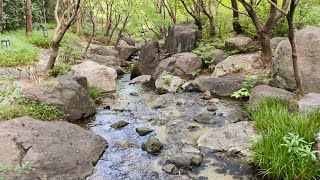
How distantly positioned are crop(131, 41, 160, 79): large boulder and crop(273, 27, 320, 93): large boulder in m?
6.54

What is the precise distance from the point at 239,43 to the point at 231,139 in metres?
6.69

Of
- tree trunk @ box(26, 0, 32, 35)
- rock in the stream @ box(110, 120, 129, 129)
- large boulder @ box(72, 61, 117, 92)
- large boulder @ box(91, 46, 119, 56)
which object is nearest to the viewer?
rock in the stream @ box(110, 120, 129, 129)

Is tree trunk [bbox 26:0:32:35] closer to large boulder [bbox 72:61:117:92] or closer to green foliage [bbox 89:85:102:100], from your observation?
large boulder [bbox 72:61:117:92]

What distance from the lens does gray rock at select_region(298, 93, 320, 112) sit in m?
5.54

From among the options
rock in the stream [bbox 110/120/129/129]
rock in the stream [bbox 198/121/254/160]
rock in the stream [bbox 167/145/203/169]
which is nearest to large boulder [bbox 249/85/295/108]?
rock in the stream [bbox 198/121/254/160]

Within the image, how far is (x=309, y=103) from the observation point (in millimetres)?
5934

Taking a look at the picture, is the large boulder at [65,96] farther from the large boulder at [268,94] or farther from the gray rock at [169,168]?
the large boulder at [268,94]

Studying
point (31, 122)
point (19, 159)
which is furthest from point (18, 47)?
point (19, 159)

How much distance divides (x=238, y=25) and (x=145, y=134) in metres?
8.55

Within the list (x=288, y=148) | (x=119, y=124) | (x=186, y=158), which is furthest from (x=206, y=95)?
(x=288, y=148)

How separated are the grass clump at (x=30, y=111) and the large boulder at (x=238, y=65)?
6.16m

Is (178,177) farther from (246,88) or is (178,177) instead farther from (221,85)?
(221,85)

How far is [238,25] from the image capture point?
42.9 feet

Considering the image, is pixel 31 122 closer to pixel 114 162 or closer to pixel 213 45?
pixel 114 162
